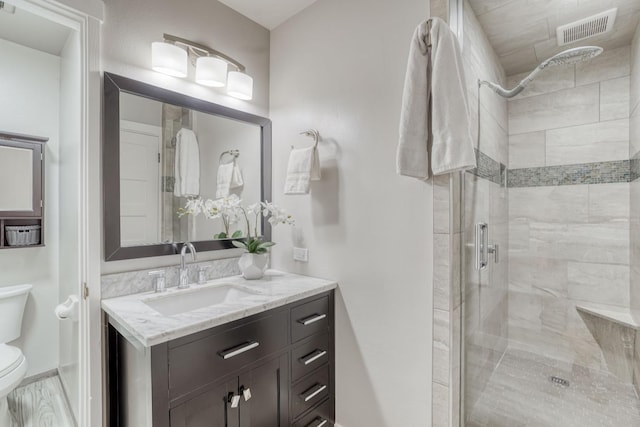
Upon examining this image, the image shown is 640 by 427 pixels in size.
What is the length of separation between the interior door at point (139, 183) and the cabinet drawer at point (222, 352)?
70 centimetres

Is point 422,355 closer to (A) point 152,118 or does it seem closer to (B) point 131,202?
(B) point 131,202

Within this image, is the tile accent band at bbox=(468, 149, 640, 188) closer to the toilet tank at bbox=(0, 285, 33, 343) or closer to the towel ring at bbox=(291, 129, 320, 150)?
the towel ring at bbox=(291, 129, 320, 150)

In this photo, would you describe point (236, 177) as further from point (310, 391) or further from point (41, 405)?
point (41, 405)

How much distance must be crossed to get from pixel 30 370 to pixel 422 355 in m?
2.63

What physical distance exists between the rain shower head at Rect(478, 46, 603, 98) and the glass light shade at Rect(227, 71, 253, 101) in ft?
4.30

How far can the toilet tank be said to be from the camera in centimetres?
195

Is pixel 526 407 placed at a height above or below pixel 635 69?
below

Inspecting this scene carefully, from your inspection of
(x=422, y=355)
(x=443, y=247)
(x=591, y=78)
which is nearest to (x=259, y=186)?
(x=443, y=247)

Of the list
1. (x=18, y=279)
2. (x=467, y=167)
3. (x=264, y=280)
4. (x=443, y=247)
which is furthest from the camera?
(x=18, y=279)

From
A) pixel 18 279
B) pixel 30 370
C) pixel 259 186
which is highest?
pixel 259 186

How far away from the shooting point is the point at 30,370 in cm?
215

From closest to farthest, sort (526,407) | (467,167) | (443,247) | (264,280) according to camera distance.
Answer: (467,167)
(443,247)
(526,407)
(264,280)

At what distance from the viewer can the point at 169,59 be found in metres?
1.59

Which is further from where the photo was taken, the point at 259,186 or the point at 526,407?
the point at 259,186
